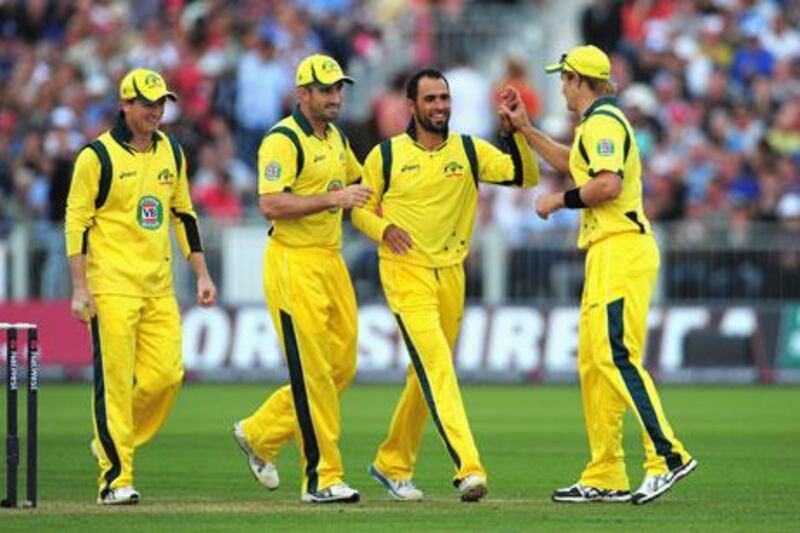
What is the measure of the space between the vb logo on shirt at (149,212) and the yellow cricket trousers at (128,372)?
0.48m

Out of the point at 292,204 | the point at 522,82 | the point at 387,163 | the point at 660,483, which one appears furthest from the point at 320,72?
the point at 522,82

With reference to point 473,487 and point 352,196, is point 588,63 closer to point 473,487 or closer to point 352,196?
point 352,196

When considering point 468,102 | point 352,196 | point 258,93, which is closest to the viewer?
point 352,196

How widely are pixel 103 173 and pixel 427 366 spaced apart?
2380 mm

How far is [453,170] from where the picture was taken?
15.2 metres

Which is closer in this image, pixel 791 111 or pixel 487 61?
pixel 791 111

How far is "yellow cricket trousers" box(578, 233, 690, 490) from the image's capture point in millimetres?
14445

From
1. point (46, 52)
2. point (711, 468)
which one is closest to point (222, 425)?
point (711, 468)

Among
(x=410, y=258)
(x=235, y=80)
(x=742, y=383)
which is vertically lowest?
(x=742, y=383)

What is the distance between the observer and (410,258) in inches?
595

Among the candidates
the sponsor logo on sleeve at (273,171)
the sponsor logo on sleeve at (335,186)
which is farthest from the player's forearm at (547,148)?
the sponsor logo on sleeve at (273,171)

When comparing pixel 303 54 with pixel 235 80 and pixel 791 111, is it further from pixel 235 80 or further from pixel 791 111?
pixel 791 111

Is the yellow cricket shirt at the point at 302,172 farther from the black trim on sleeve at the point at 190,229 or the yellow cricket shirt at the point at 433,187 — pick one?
the black trim on sleeve at the point at 190,229

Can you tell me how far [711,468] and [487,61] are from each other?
689 inches
